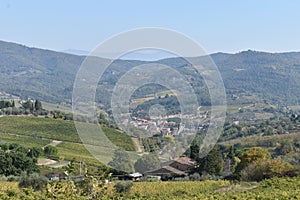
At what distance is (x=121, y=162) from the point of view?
1177cm

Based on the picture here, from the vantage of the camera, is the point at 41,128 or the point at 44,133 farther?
the point at 41,128

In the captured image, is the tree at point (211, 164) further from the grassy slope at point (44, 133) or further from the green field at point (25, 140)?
the green field at point (25, 140)

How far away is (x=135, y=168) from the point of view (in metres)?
12.5

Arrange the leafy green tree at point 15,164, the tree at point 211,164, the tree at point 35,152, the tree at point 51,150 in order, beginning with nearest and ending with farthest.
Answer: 1. the tree at point 211,164
2. the leafy green tree at point 15,164
3. the tree at point 35,152
4. the tree at point 51,150

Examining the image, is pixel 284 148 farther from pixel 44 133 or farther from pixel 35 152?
pixel 44 133

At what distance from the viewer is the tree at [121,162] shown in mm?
11328

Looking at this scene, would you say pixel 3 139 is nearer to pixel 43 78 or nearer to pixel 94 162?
pixel 94 162

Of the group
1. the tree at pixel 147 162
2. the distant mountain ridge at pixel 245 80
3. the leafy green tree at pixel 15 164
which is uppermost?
the distant mountain ridge at pixel 245 80

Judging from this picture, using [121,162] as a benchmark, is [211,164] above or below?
below

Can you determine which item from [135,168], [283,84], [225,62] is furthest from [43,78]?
[135,168]

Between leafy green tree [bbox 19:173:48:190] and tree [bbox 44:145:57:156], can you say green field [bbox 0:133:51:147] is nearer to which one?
tree [bbox 44:145:57:156]

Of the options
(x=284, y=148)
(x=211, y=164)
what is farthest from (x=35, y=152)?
(x=284, y=148)

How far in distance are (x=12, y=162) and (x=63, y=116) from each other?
22.6 meters

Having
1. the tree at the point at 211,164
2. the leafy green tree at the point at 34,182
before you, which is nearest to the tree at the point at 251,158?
A: the tree at the point at 211,164
